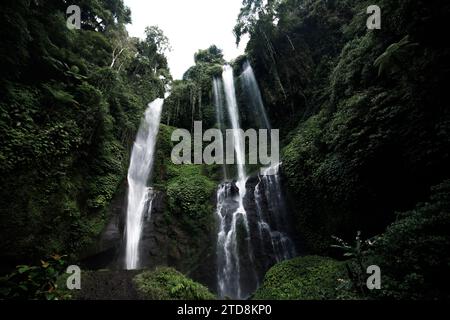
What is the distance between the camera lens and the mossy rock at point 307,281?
5.80m

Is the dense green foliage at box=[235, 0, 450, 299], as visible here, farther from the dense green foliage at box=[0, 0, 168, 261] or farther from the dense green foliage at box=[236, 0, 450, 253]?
the dense green foliage at box=[0, 0, 168, 261]

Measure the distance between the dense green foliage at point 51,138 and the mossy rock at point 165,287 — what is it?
3524 millimetres

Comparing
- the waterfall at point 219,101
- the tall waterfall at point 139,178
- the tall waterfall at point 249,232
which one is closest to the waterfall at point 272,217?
the tall waterfall at point 249,232

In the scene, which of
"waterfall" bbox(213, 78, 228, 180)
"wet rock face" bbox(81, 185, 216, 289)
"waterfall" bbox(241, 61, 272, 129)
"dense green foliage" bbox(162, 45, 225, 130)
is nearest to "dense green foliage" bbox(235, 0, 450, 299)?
"wet rock face" bbox(81, 185, 216, 289)

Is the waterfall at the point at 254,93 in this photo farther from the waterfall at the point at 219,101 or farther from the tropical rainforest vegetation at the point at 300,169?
the tropical rainforest vegetation at the point at 300,169

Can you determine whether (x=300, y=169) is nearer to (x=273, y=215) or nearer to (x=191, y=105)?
(x=273, y=215)

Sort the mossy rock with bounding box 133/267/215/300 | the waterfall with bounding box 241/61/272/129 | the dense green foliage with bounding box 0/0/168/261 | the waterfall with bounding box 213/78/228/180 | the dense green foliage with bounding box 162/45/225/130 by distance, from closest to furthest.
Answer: the mossy rock with bounding box 133/267/215/300 < the dense green foliage with bounding box 0/0/168/261 < the waterfall with bounding box 241/61/272/129 < the waterfall with bounding box 213/78/228/180 < the dense green foliage with bounding box 162/45/225/130

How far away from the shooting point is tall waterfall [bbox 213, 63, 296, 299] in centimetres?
1038

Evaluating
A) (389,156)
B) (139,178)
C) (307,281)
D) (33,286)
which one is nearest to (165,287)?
(33,286)

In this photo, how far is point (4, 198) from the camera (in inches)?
272

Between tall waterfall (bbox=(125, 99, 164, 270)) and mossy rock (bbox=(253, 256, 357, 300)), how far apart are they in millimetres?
6003

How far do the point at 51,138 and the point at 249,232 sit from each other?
8355mm

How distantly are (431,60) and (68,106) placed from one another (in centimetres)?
1112

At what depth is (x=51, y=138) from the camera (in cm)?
834
